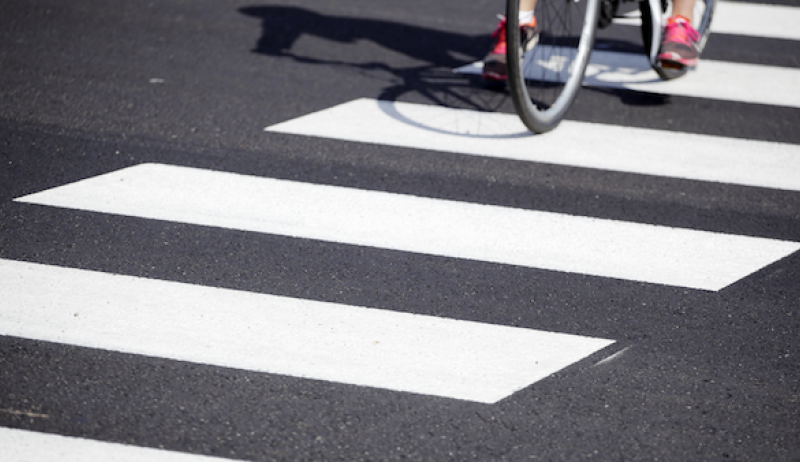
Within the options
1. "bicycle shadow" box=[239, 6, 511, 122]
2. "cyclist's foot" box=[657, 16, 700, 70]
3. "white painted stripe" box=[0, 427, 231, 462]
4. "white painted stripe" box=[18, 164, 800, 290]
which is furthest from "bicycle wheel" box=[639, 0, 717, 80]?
"white painted stripe" box=[0, 427, 231, 462]

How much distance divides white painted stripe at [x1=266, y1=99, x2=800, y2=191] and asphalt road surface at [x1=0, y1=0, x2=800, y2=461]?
0.02m

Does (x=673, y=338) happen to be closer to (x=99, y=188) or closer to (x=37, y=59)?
(x=99, y=188)

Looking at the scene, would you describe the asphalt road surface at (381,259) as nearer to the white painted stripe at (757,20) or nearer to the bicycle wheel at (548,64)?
the bicycle wheel at (548,64)

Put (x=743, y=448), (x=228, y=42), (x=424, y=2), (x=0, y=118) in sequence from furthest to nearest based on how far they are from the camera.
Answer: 1. (x=424, y=2)
2. (x=228, y=42)
3. (x=0, y=118)
4. (x=743, y=448)

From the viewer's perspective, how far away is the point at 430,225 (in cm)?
347

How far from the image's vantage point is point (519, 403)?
2445 mm

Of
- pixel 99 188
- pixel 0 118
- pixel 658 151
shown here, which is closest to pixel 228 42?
pixel 0 118

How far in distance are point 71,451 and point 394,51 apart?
386 centimetres

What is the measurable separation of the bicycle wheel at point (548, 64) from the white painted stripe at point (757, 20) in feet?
3.50

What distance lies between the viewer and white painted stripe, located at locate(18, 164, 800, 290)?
327cm

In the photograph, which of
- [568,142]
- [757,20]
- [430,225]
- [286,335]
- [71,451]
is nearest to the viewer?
[71,451]

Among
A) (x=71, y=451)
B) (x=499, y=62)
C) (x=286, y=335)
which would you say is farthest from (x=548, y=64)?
(x=71, y=451)

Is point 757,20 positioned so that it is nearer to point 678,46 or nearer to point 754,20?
point 754,20

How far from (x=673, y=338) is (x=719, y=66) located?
340 centimetres
